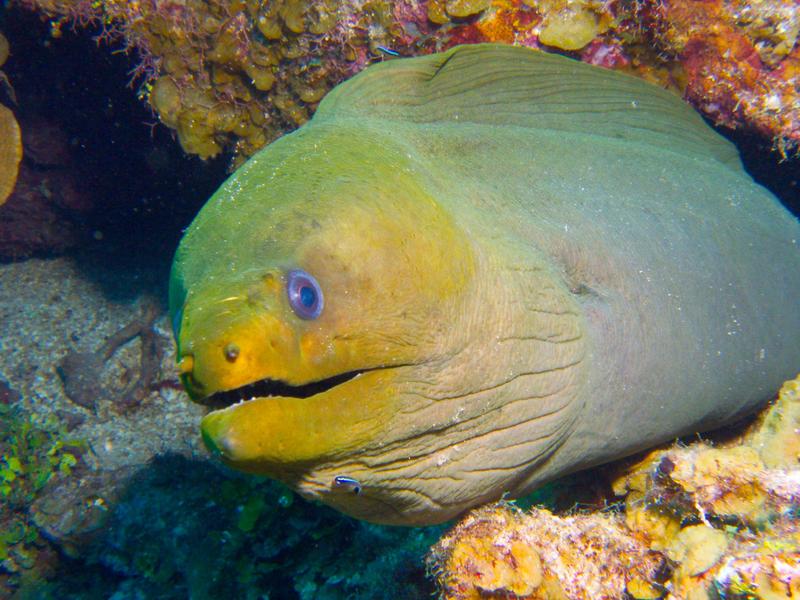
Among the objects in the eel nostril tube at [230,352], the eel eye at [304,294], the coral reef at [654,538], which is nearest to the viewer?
the eel nostril tube at [230,352]

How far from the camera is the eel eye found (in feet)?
4.69

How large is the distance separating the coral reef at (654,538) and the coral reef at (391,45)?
8.67 ft

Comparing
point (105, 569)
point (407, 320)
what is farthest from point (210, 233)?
point (105, 569)

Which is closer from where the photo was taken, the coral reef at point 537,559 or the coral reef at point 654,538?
the coral reef at point 654,538

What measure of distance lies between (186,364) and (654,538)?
2.08 m

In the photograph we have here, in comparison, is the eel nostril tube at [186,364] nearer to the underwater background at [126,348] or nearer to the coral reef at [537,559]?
the coral reef at [537,559]

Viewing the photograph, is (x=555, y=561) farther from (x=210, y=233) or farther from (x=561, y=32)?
(x=561, y=32)

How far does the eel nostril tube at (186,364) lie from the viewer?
132cm

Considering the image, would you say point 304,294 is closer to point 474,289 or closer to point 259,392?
point 259,392

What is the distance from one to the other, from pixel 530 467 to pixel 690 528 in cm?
63

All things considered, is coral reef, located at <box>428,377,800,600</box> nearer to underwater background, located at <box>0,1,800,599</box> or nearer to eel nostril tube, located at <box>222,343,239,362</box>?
underwater background, located at <box>0,1,800,599</box>

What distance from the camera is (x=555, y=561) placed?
2156 mm

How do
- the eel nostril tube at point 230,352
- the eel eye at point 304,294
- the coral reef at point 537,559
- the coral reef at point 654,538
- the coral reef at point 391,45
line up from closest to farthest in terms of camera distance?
the eel nostril tube at point 230,352, the eel eye at point 304,294, the coral reef at point 654,538, the coral reef at point 537,559, the coral reef at point 391,45

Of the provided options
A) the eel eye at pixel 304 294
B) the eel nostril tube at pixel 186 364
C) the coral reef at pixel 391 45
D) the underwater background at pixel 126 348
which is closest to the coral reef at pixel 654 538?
the underwater background at pixel 126 348
